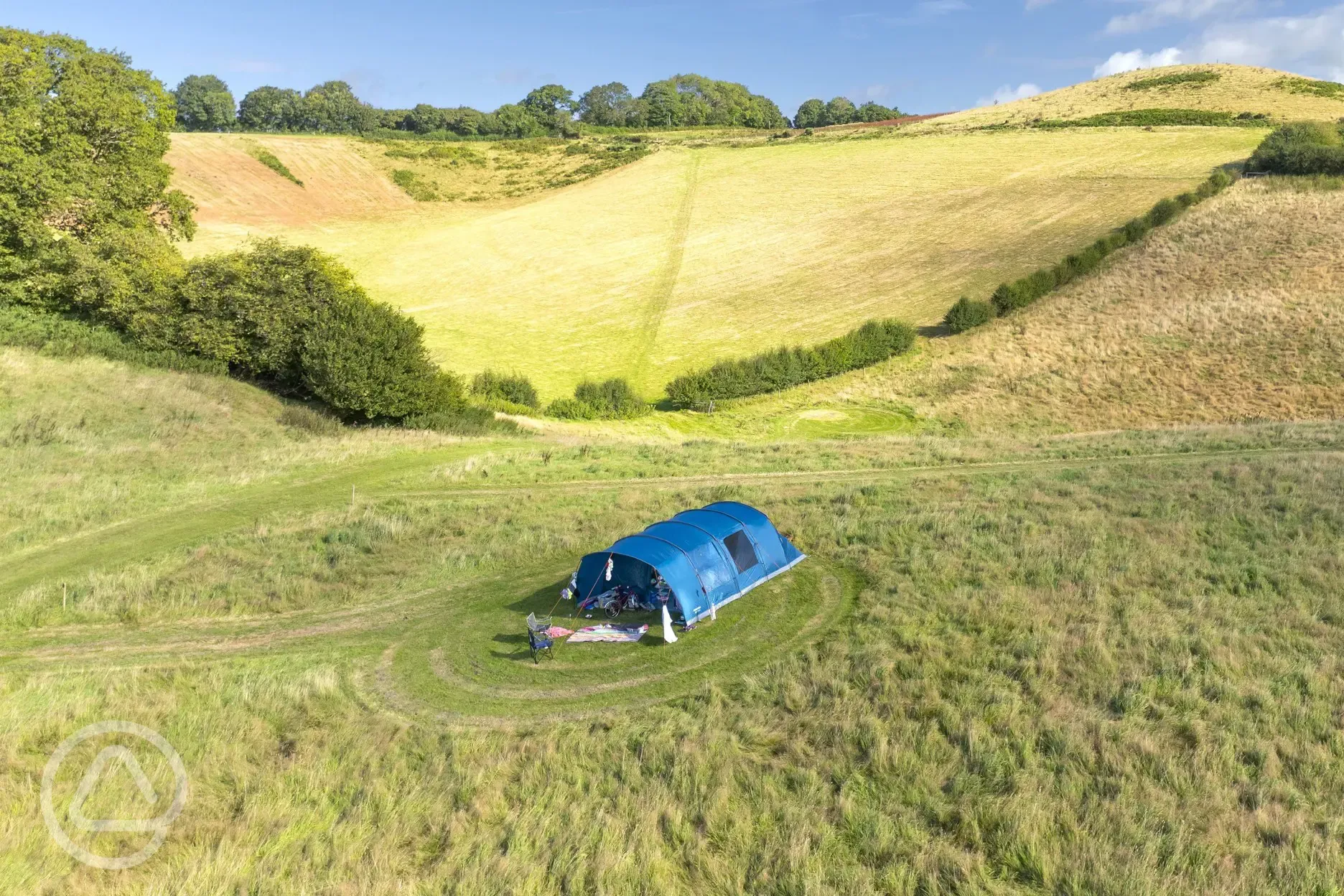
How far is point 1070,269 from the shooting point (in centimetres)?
6400

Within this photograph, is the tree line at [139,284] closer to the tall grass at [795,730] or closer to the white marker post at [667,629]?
the tall grass at [795,730]

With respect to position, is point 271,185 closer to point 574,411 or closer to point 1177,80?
point 574,411

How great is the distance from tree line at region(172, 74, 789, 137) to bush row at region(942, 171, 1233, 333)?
335 ft

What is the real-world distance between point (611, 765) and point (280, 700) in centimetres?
701

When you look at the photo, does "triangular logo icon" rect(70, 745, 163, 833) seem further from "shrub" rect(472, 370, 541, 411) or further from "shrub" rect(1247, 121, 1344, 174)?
"shrub" rect(1247, 121, 1344, 174)

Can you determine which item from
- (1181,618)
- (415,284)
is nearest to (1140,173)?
(415,284)

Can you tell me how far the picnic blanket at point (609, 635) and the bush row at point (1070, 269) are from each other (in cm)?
4873

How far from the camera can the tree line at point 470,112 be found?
484ft

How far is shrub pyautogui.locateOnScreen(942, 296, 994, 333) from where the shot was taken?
195 feet

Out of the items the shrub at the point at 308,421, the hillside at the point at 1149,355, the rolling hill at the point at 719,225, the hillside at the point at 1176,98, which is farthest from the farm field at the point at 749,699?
the hillside at the point at 1176,98

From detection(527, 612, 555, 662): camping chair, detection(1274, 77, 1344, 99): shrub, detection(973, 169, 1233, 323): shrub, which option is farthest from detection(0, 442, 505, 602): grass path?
detection(1274, 77, 1344, 99): shrub

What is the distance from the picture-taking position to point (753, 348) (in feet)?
192

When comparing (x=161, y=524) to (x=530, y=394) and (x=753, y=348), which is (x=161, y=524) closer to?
(x=530, y=394)

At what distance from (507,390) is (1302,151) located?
72.5 m
